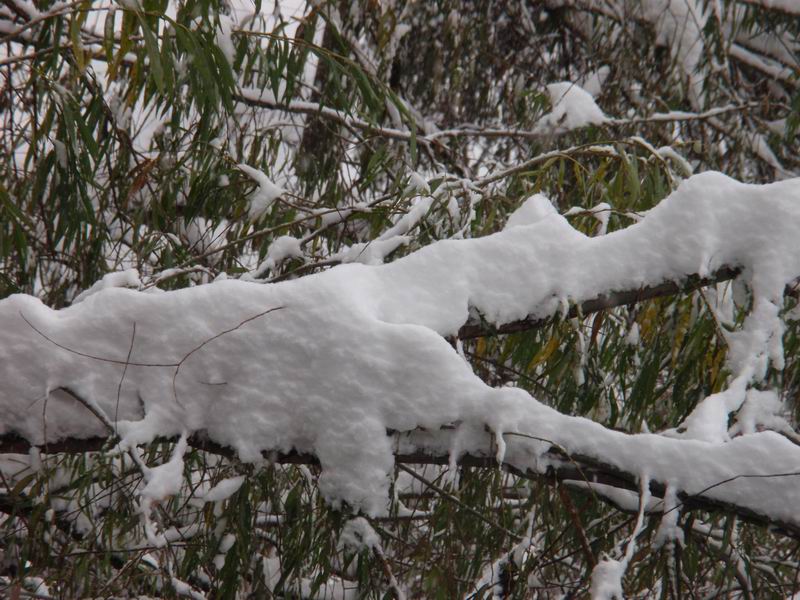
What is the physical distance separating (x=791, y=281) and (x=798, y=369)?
0.59 m

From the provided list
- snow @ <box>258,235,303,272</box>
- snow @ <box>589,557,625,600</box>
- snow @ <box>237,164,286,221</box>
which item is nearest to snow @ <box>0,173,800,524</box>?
snow @ <box>589,557,625,600</box>

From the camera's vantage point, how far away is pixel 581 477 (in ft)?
3.24

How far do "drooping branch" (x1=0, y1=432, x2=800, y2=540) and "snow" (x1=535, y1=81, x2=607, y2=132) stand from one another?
5.33ft

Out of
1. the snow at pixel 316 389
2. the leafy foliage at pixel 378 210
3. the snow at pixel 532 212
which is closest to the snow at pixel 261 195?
the leafy foliage at pixel 378 210

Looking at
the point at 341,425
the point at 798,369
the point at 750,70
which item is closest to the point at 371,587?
the point at 341,425

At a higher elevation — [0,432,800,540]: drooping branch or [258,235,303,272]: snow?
[258,235,303,272]: snow

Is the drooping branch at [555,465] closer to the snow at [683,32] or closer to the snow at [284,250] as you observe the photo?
the snow at [284,250]

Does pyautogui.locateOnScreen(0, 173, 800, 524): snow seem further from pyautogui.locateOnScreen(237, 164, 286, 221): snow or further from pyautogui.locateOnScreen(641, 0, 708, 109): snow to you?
pyautogui.locateOnScreen(641, 0, 708, 109): snow

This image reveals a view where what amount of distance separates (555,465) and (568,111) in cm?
172

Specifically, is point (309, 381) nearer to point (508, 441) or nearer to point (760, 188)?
point (508, 441)

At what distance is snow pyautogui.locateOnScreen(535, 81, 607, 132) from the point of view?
2.47 metres

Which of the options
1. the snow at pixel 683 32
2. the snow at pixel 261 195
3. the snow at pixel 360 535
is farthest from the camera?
the snow at pixel 683 32

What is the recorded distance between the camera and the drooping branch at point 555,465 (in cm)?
96

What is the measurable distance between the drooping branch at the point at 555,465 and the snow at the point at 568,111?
1.62m
